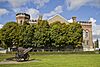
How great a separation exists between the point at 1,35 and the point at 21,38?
6986mm

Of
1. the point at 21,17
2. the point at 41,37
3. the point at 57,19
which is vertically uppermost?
the point at 21,17

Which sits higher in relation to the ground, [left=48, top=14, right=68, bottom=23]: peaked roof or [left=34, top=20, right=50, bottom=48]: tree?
[left=48, top=14, right=68, bottom=23]: peaked roof

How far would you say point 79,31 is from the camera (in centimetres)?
7244

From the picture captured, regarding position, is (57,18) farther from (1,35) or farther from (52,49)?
(1,35)

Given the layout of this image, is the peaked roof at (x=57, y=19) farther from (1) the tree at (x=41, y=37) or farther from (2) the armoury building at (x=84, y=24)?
(1) the tree at (x=41, y=37)

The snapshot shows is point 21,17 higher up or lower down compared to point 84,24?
higher up

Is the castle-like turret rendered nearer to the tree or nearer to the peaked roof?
the peaked roof

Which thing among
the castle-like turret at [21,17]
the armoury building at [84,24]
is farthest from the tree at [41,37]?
the castle-like turret at [21,17]

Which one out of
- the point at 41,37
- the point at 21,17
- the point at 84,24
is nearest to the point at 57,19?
the point at 84,24

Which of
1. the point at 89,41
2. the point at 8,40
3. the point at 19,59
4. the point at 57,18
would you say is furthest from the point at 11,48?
the point at 19,59

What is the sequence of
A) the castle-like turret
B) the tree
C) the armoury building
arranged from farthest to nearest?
1. the armoury building
2. the castle-like turret
3. the tree

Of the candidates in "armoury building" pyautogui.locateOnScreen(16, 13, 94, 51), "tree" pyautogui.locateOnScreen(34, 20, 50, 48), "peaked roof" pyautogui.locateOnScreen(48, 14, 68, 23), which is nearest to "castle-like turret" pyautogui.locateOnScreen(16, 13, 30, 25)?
"armoury building" pyautogui.locateOnScreen(16, 13, 94, 51)

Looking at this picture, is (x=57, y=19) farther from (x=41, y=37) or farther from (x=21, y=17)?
(x=41, y=37)

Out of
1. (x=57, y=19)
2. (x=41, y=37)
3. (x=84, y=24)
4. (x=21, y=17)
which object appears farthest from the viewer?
(x=84, y=24)
